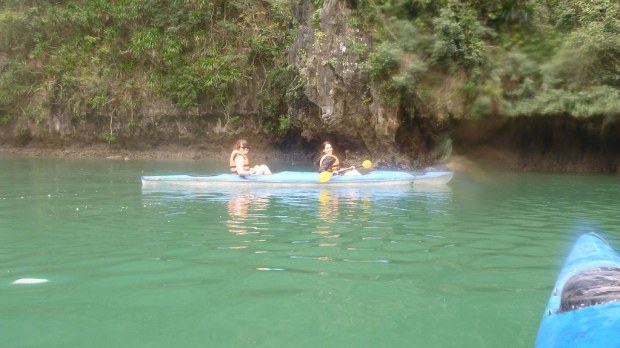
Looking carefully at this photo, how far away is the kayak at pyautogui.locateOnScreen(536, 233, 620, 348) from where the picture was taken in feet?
7.14

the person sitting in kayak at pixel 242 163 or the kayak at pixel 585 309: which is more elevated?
the person sitting in kayak at pixel 242 163

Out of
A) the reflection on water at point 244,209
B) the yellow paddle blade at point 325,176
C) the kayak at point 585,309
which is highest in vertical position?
the yellow paddle blade at point 325,176

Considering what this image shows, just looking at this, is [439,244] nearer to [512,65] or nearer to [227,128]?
[512,65]

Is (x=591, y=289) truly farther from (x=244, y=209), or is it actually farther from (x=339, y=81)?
(x=339, y=81)

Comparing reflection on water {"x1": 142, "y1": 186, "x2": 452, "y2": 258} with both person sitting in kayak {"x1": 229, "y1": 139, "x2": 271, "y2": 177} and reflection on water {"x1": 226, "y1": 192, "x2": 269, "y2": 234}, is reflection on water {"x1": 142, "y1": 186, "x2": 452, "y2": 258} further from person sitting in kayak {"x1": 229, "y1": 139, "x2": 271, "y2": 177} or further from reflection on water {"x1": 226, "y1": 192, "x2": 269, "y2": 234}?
person sitting in kayak {"x1": 229, "y1": 139, "x2": 271, "y2": 177}

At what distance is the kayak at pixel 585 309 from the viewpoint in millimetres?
2178

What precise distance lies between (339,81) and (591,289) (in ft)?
39.4

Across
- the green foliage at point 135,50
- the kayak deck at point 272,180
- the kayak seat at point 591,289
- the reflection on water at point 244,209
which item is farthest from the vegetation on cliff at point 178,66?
the kayak seat at point 591,289

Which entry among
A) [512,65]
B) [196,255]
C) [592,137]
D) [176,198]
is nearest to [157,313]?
[196,255]

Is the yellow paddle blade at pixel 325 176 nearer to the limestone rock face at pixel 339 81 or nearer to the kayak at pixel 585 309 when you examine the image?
the limestone rock face at pixel 339 81

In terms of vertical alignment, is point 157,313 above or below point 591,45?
below

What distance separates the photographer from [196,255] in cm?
476

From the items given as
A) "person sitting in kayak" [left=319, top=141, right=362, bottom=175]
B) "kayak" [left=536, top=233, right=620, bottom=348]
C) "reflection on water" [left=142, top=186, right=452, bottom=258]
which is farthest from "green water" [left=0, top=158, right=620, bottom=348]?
"person sitting in kayak" [left=319, top=141, right=362, bottom=175]

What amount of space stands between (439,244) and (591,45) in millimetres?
8636
